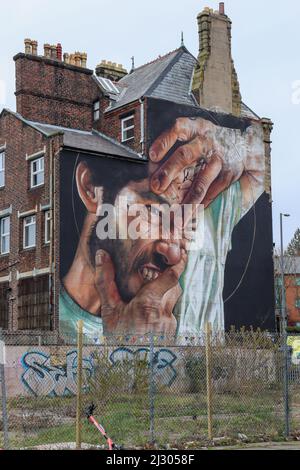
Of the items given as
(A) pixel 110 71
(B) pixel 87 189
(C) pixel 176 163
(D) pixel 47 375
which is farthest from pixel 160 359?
(A) pixel 110 71

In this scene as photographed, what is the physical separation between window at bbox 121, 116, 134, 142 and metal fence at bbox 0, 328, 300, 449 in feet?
54.7

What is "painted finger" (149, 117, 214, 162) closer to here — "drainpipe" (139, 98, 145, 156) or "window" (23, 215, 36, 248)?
"drainpipe" (139, 98, 145, 156)

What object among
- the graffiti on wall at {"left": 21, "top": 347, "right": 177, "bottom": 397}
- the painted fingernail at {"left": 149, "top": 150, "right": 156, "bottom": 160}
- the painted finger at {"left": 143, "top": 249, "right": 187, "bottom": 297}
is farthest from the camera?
the painted fingernail at {"left": 149, "top": 150, "right": 156, "bottom": 160}

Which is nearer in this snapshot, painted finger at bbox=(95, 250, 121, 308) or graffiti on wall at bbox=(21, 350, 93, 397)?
graffiti on wall at bbox=(21, 350, 93, 397)

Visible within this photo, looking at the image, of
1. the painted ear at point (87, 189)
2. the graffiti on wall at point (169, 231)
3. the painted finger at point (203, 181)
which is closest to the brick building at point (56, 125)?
the graffiti on wall at point (169, 231)

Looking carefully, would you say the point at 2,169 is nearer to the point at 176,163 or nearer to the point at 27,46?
the point at 27,46

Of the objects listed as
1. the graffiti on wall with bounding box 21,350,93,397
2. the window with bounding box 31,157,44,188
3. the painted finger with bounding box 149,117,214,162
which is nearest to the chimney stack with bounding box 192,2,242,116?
the painted finger with bounding box 149,117,214,162

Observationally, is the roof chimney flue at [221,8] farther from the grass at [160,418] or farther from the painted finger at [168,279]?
the grass at [160,418]

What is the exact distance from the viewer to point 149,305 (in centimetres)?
3866

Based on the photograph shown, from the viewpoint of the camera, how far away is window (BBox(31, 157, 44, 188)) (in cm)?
3850
